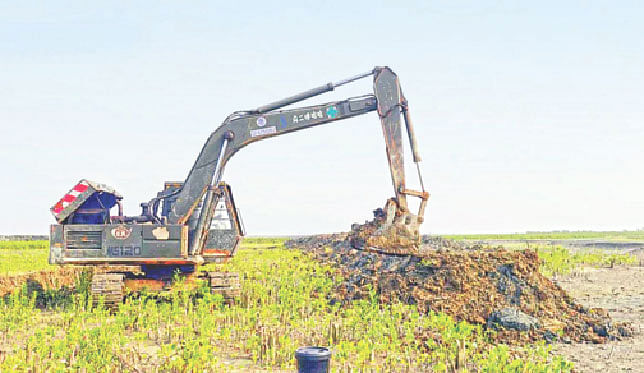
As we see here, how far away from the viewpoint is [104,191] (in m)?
15.2

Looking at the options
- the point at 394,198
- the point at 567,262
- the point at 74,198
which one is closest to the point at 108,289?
the point at 74,198

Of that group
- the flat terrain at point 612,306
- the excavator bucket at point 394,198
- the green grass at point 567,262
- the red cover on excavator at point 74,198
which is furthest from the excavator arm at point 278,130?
the green grass at point 567,262

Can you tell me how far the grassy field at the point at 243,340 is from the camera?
8.66 meters

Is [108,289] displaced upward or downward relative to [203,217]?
downward

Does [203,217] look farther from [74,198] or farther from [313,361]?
[313,361]

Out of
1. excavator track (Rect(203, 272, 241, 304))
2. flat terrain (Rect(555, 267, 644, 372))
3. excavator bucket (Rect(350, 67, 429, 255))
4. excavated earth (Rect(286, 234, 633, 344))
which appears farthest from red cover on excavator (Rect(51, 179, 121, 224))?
flat terrain (Rect(555, 267, 644, 372))

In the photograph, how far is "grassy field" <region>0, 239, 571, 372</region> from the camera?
28.4 ft

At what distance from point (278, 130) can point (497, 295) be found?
22.0ft

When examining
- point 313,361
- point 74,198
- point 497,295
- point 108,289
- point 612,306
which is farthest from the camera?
point 612,306

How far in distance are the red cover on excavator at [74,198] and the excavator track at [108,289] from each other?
6.70 feet

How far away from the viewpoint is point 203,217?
15.2 m

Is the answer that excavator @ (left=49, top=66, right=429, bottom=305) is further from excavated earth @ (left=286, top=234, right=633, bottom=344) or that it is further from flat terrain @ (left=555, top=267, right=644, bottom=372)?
flat terrain @ (left=555, top=267, right=644, bottom=372)

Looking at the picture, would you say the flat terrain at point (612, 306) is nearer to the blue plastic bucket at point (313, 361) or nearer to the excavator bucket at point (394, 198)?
the blue plastic bucket at point (313, 361)

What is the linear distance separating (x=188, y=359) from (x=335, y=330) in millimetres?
2959
